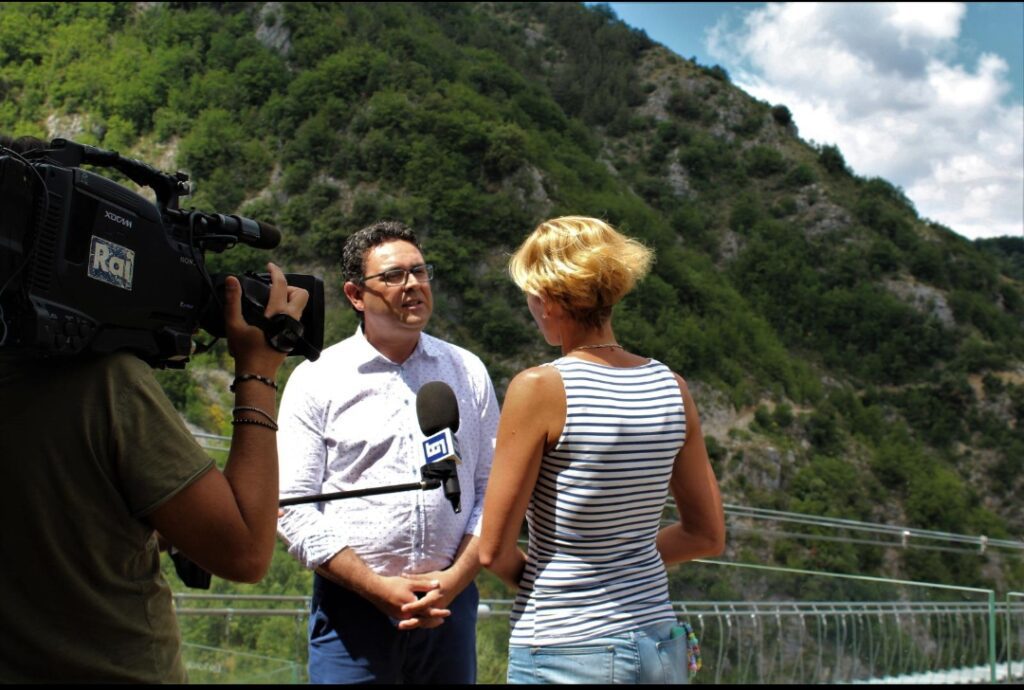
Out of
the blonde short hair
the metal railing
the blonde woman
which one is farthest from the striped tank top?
the metal railing

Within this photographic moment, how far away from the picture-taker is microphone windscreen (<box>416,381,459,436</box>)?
212 centimetres

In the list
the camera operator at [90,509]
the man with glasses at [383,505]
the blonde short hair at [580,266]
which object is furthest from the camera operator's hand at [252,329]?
the man with glasses at [383,505]

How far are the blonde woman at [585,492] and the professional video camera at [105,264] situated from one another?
0.60 m

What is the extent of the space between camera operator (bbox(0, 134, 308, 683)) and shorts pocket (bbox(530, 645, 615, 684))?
0.80 meters

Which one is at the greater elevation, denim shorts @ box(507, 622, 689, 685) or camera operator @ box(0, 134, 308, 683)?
camera operator @ box(0, 134, 308, 683)

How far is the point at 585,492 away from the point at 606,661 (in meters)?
0.35

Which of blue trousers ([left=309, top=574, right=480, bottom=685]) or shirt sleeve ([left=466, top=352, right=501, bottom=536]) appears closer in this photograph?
blue trousers ([left=309, top=574, right=480, bottom=685])

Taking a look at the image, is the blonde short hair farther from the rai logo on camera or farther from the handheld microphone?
the rai logo on camera

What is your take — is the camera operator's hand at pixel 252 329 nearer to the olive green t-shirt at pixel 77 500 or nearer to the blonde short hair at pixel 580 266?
the olive green t-shirt at pixel 77 500

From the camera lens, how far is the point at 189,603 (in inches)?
243

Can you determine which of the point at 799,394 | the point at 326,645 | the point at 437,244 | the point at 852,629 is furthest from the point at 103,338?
the point at 799,394

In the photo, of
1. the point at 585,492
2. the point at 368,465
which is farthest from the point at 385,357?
the point at 585,492

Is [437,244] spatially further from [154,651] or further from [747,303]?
[154,651]

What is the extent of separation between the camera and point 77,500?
1429 millimetres
